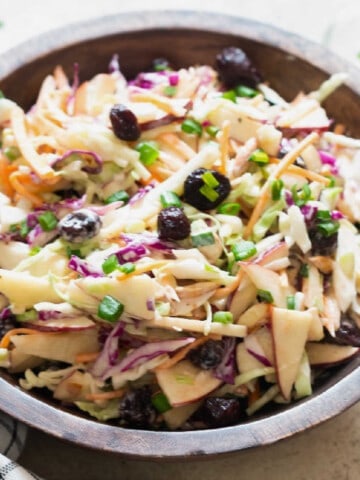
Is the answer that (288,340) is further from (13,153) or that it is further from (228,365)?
(13,153)

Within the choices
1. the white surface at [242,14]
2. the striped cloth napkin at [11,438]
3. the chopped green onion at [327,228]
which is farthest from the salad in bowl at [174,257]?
the white surface at [242,14]

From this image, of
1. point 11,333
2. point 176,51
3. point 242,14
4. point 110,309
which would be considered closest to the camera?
point 110,309

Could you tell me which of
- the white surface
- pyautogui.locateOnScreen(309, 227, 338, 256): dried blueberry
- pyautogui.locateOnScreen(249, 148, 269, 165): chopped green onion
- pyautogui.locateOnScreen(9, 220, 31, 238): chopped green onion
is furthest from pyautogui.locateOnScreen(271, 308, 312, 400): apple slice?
the white surface

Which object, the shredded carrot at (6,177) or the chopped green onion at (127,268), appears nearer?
the chopped green onion at (127,268)

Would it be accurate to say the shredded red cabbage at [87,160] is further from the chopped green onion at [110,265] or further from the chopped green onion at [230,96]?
the chopped green onion at [230,96]

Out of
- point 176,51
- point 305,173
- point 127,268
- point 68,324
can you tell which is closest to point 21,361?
point 68,324
